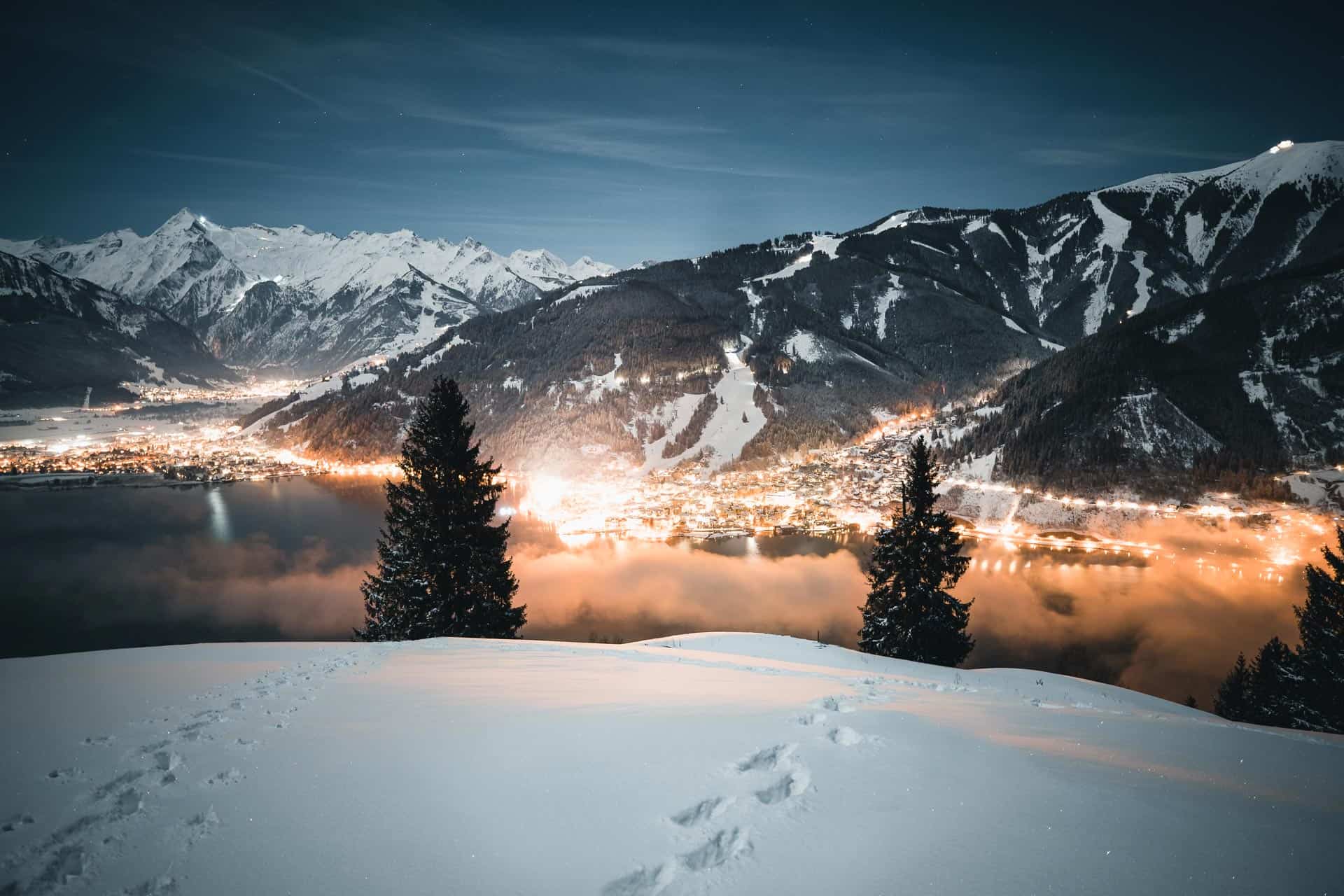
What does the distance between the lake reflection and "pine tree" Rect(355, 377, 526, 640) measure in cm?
3182

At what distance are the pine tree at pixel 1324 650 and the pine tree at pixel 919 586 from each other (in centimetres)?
1122

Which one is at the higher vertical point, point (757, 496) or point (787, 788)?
point (787, 788)

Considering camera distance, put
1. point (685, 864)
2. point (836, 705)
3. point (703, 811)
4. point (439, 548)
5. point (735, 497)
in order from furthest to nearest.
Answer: point (735, 497), point (439, 548), point (836, 705), point (703, 811), point (685, 864)

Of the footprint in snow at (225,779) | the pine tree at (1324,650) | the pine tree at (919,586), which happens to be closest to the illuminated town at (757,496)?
the pine tree at (919,586)

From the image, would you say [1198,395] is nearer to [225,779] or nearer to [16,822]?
[225,779]

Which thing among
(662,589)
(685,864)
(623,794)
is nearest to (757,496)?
(662,589)

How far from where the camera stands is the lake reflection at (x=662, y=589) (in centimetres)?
4922

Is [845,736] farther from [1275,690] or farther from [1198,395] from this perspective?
[1198,395]

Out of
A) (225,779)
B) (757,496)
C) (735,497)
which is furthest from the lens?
(735,497)

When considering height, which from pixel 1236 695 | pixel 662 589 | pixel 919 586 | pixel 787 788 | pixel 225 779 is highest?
pixel 787 788

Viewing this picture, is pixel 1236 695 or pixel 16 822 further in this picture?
pixel 1236 695

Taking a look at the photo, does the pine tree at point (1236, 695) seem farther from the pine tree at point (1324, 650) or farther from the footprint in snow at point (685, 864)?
the footprint in snow at point (685, 864)

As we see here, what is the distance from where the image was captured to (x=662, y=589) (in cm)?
6600

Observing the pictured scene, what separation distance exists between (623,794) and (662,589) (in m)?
62.3
